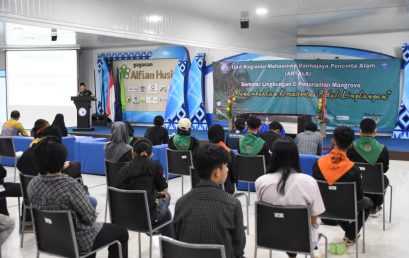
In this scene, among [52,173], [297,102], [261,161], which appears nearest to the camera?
[52,173]

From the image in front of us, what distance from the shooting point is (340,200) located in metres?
3.33

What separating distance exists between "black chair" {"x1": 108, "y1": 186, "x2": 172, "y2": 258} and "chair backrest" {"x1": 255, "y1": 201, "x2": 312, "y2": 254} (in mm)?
824

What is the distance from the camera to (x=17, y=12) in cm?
423

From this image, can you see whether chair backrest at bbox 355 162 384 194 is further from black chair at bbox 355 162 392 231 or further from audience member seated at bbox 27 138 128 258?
audience member seated at bbox 27 138 128 258

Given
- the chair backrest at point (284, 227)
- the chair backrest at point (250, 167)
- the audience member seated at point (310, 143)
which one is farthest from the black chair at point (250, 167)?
the chair backrest at point (284, 227)

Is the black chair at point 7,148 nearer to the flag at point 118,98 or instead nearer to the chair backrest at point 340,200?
the chair backrest at point 340,200

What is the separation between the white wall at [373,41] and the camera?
32.9ft

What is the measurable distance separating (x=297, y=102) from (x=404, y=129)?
262cm

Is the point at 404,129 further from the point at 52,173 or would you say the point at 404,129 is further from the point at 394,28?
the point at 52,173

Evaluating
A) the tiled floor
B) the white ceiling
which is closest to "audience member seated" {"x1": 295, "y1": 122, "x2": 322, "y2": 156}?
the tiled floor

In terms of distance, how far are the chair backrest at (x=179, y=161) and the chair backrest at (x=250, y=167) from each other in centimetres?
66

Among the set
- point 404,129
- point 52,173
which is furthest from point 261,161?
point 404,129

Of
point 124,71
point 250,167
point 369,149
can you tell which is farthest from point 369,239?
point 124,71

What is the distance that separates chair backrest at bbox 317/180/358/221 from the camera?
10.8 ft
